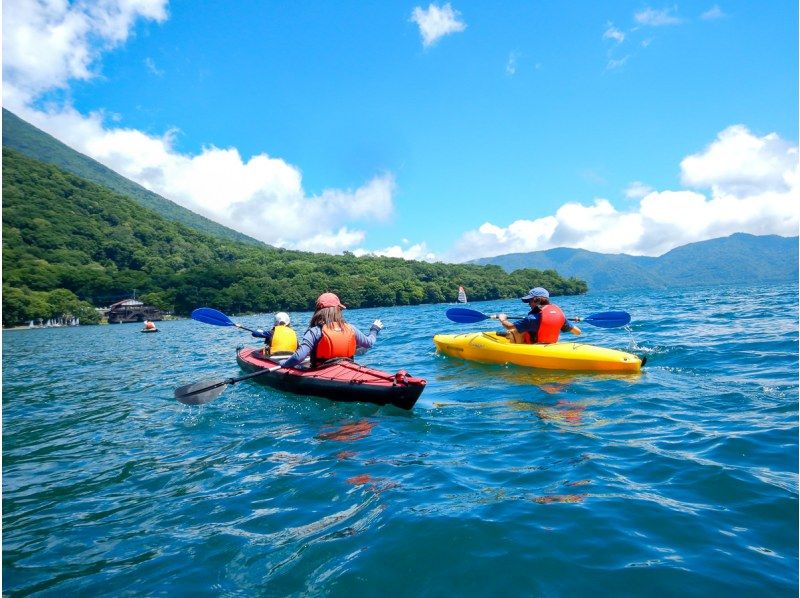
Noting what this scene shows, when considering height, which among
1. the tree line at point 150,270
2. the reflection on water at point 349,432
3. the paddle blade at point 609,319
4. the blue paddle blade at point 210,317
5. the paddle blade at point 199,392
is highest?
the tree line at point 150,270

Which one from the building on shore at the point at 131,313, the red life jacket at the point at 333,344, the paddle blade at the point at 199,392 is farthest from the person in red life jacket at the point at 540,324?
the building on shore at the point at 131,313

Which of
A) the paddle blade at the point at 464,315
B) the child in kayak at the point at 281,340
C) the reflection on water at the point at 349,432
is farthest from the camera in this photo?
the paddle blade at the point at 464,315

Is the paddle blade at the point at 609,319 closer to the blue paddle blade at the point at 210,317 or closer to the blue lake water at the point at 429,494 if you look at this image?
the blue lake water at the point at 429,494

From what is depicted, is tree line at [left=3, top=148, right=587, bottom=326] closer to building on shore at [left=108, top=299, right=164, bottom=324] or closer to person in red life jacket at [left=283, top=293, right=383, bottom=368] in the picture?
building on shore at [left=108, top=299, right=164, bottom=324]

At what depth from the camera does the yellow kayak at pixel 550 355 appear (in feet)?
27.2

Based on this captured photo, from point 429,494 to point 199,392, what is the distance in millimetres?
4690

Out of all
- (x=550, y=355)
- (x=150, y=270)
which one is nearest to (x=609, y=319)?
(x=550, y=355)

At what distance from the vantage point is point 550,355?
29.1 ft

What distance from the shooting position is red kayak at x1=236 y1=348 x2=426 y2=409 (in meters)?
Result: 6.39

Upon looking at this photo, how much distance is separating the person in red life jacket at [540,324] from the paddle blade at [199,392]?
6.09 metres

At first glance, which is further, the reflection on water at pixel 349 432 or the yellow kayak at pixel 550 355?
the yellow kayak at pixel 550 355

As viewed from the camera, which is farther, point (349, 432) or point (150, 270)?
point (150, 270)

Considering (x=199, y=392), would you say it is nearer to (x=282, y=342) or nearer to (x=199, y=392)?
(x=199, y=392)

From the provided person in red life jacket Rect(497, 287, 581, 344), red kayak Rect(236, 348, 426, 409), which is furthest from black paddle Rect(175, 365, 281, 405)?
person in red life jacket Rect(497, 287, 581, 344)
